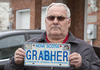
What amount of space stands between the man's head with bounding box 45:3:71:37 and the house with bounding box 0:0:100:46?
4.47 meters

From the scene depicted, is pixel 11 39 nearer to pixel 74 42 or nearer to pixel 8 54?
pixel 8 54

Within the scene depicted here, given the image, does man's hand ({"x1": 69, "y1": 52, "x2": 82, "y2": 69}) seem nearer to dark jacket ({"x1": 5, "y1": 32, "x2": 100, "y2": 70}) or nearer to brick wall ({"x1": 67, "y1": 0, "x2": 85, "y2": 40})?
dark jacket ({"x1": 5, "y1": 32, "x2": 100, "y2": 70})

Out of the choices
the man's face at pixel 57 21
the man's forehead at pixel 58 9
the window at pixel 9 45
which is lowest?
the window at pixel 9 45

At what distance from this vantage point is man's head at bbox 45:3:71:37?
7.01 ft

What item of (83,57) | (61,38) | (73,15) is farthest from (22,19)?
(83,57)

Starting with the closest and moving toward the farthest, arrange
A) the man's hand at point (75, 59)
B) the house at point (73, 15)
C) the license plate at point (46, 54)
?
the man's hand at point (75, 59), the license plate at point (46, 54), the house at point (73, 15)

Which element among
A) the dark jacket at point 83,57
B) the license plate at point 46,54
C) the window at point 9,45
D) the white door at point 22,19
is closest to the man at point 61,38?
the dark jacket at point 83,57

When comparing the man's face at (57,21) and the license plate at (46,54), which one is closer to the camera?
the license plate at (46,54)

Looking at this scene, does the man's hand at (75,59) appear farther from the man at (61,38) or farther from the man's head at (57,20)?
the man's head at (57,20)

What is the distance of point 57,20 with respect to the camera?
213cm

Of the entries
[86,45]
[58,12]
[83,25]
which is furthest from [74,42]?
[83,25]

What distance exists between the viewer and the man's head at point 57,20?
7.01 ft

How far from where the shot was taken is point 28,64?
2.00 meters

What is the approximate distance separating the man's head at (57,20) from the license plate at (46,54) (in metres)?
0.23
